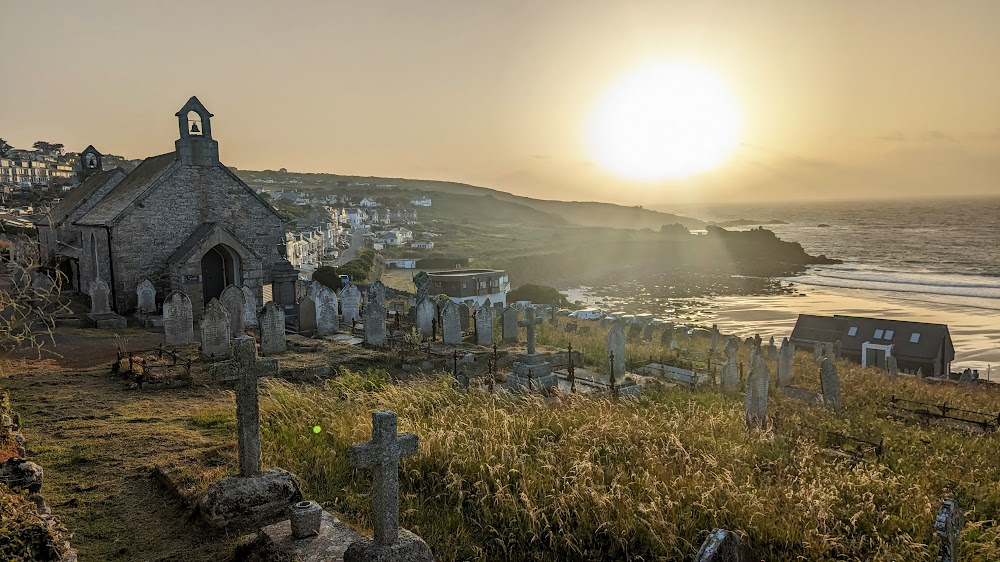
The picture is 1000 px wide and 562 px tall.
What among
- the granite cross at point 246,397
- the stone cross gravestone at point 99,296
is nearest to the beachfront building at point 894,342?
the granite cross at point 246,397

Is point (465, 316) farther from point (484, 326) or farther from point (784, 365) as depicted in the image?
point (784, 365)

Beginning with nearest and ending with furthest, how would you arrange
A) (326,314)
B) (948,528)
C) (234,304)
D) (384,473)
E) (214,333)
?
1. (948,528)
2. (384,473)
3. (214,333)
4. (234,304)
5. (326,314)

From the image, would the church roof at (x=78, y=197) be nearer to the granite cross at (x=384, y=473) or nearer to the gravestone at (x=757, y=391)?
the granite cross at (x=384, y=473)

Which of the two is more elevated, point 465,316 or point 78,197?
point 78,197

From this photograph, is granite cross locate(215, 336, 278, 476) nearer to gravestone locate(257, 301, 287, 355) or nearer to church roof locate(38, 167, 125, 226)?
gravestone locate(257, 301, 287, 355)

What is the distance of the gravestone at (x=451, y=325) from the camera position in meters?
18.8

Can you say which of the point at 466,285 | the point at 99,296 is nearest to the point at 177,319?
the point at 99,296

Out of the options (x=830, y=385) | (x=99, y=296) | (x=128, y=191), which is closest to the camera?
(x=830, y=385)

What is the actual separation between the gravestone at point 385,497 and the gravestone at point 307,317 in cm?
1512

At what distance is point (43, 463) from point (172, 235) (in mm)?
16340

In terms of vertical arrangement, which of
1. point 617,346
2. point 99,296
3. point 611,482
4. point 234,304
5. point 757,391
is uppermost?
point 99,296

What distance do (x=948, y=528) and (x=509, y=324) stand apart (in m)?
15.7

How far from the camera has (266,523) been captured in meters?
6.23

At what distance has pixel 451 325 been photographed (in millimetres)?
18875
